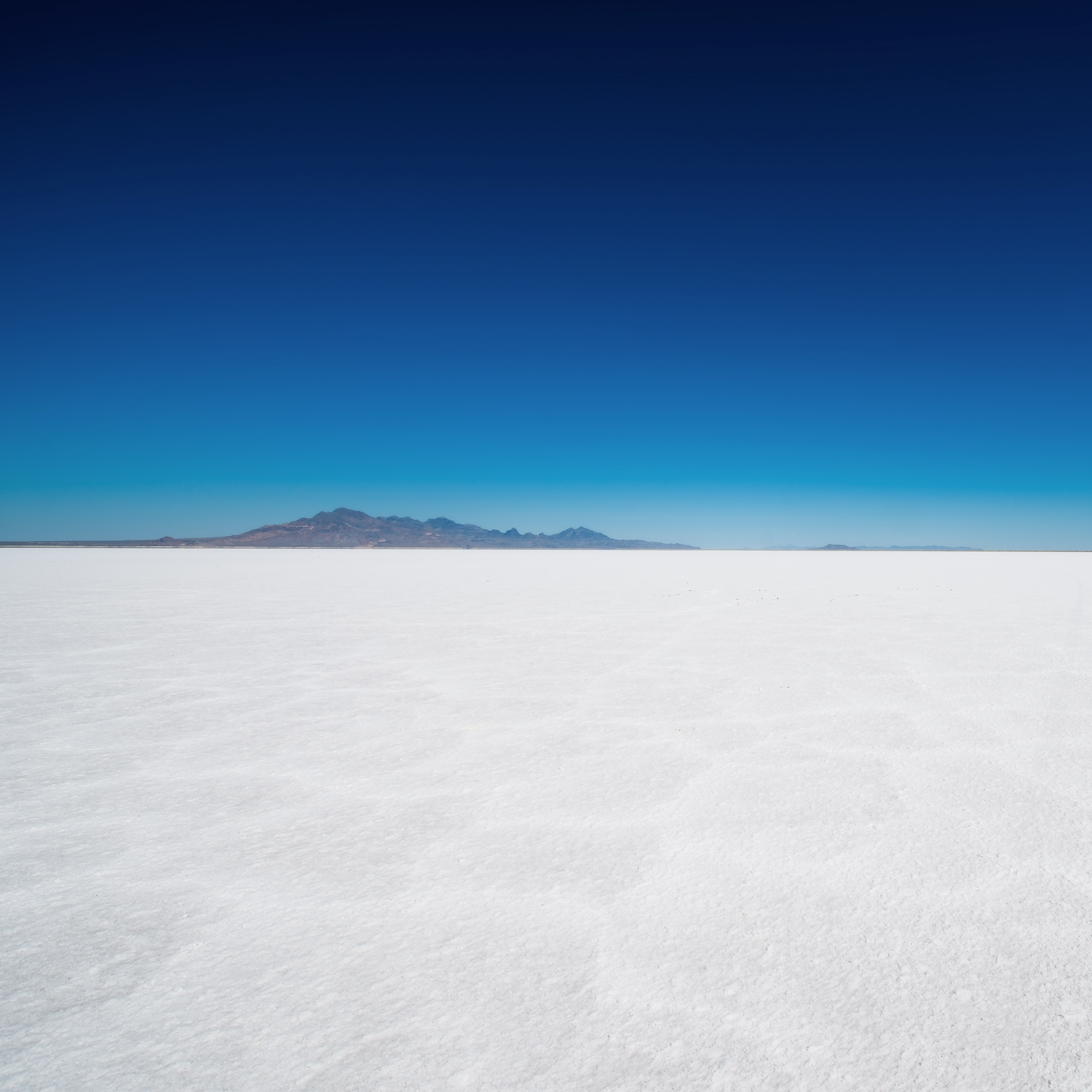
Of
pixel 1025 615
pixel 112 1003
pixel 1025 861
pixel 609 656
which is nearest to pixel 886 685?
pixel 609 656

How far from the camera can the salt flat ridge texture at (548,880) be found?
1145mm

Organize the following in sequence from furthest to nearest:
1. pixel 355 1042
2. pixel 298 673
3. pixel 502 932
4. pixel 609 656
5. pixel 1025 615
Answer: pixel 1025 615, pixel 609 656, pixel 298 673, pixel 502 932, pixel 355 1042

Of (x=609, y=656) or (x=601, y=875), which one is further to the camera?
(x=609, y=656)

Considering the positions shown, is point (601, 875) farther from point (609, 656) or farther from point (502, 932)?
point (609, 656)

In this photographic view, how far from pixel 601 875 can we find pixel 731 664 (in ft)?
Answer: 9.60

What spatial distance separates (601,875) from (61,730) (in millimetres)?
2639

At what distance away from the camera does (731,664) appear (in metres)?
4.43

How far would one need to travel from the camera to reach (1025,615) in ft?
23.4

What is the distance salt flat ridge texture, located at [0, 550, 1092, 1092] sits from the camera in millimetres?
1145

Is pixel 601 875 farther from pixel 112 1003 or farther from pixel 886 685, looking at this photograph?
pixel 886 685

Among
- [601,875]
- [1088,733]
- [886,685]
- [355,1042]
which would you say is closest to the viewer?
[355,1042]

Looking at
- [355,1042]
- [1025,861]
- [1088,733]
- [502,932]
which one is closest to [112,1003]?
[355,1042]

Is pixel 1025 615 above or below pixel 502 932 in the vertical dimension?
above

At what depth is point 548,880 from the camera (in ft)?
5.54
